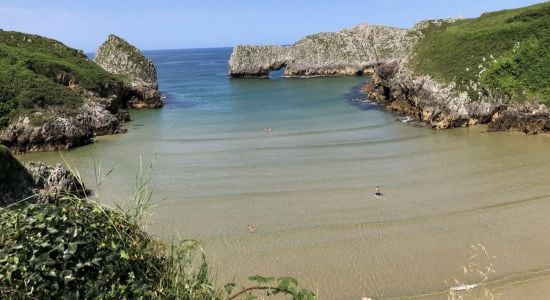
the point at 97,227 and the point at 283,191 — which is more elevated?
the point at 97,227

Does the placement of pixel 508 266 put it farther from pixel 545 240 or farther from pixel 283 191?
pixel 283 191

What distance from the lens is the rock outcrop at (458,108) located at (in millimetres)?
36781

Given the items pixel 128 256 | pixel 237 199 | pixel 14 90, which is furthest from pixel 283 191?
pixel 14 90

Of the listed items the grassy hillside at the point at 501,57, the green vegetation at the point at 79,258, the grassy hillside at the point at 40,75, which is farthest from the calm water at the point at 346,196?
the grassy hillside at the point at 501,57

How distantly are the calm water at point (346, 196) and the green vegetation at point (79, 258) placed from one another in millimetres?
5301

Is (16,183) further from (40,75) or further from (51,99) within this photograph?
(40,75)

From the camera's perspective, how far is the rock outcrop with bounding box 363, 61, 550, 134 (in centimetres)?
3678

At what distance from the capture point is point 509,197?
74.9 ft

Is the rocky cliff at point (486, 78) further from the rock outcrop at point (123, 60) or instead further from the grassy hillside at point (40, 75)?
the rock outcrop at point (123, 60)

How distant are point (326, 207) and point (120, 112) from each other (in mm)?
31158

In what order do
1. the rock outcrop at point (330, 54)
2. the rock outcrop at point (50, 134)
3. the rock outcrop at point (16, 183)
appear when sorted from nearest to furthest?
the rock outcrop at point (16, 183)
the rock outcrop at point (50, 134)
the rock outcrop at point (330, 54)

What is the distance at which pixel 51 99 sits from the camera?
125ft

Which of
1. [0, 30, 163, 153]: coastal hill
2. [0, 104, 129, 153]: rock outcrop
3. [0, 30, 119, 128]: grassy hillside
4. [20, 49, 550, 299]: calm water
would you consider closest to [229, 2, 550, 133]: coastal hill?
[20, 49, 550, 299]: calm water

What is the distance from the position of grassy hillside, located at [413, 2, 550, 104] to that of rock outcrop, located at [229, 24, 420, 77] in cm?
3928
